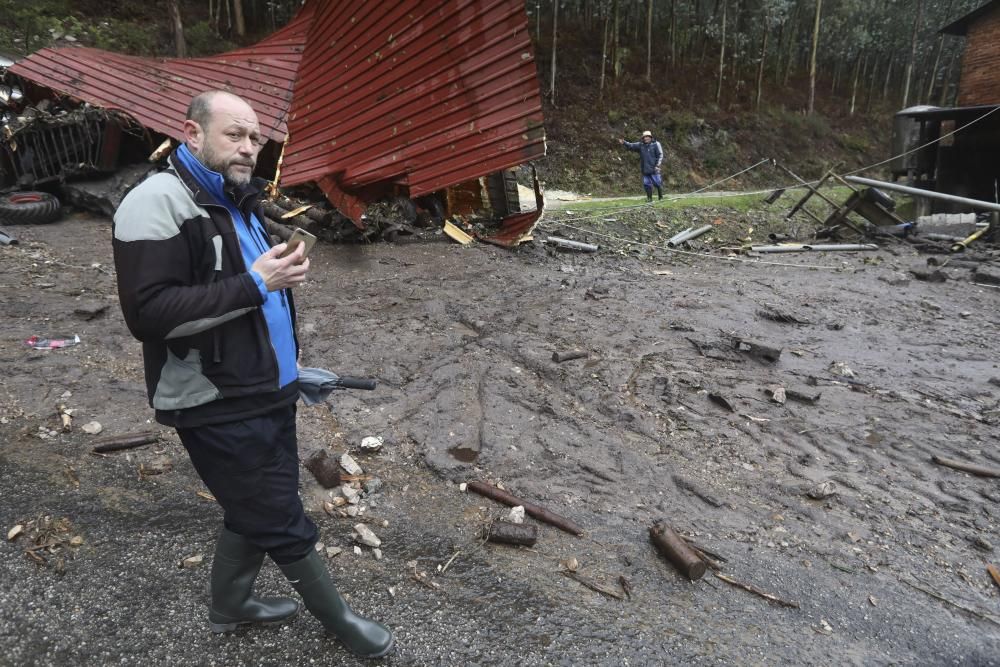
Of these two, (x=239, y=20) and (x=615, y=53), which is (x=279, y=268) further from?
(x=615, y=53)

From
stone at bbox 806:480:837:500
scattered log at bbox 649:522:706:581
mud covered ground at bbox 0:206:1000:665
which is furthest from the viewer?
stone at bbox 806:480:837:500

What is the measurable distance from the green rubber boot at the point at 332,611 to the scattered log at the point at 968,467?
3.83 meters

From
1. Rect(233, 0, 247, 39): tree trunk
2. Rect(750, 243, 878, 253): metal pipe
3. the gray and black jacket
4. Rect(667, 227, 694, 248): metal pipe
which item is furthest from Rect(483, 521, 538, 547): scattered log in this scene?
Rect(233, 0, 247, 39): tree trunk

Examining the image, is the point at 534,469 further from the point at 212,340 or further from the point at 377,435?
the point at 212,340

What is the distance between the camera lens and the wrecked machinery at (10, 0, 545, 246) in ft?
26.5

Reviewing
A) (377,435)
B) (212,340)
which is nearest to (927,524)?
(377,435)

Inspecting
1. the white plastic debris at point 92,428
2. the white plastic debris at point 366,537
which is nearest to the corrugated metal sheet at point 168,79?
the white plastic debris at point 92,428

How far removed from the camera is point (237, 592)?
2.16 meters

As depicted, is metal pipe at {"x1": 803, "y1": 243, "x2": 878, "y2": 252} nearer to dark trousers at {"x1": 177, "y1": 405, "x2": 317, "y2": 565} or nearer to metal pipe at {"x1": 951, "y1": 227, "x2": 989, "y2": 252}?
metal pipe at {"x1": 951, "y1": 227, "x2": 989, "y2": 252}

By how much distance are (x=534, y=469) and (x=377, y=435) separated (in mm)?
1051

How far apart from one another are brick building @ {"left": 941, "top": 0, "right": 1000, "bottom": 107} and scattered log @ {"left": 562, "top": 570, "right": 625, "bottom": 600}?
2383 cm

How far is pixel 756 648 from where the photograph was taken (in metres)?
2.46

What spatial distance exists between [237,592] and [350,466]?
130cm

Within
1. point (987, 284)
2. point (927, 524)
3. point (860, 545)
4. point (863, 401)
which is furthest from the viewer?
point (987, 284)
